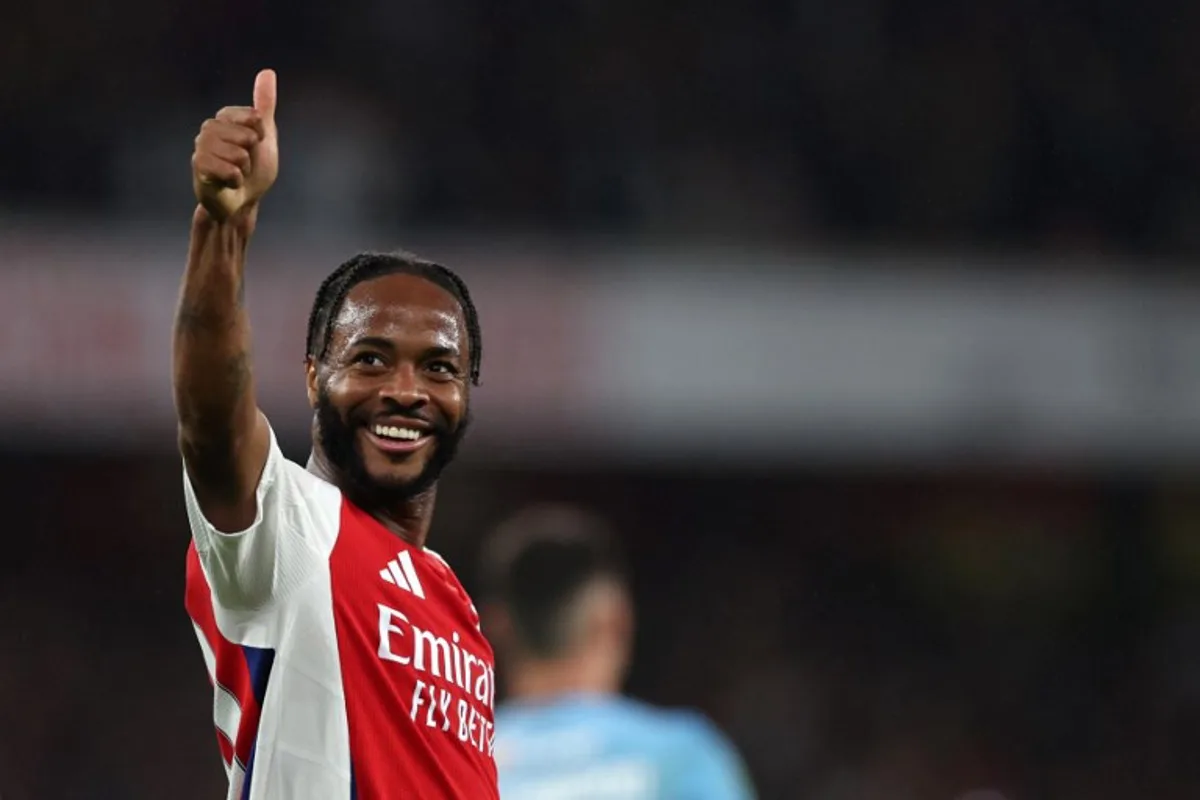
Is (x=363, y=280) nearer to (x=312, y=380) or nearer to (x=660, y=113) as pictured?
(x=312, y=380)

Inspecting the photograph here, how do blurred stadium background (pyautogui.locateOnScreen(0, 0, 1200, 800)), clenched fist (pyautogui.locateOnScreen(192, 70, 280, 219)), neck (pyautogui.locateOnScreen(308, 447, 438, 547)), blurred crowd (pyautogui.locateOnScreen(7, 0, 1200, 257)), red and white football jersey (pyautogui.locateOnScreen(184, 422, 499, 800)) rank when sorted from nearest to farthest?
1. clenched fist (pyautogui.locateOnScreen(192, 70, 280, 219))
2. red and white football jersey (pyautogui.locateOnScreen(184, 422, 499, 800))
3. neck (pyautogui.locateOnScreen(308, 447, 438, 547))
4. blurred stadium background (pyautogui.locateOnScreen(0, 0, 1200, 800))
5. blurred crowd (pyautogui.locateOnScreen(7, 0, 1200, 257))

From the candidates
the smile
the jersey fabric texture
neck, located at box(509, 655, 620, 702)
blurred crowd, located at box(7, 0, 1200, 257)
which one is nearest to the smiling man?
the smile

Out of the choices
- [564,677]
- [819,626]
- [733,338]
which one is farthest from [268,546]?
[819,626]

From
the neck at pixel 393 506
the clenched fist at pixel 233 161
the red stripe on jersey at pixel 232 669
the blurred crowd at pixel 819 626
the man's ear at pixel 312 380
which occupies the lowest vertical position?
Answer: the red stripe on jersey at pixel 232 669

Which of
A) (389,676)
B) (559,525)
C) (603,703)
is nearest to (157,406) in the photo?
(559,525)

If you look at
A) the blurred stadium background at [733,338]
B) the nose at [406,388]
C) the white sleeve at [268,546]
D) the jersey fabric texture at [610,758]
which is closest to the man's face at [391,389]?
the nose at [406,388]

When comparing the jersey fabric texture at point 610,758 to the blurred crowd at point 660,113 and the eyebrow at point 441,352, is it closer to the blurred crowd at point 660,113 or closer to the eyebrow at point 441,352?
the eyebrow at point 441,352

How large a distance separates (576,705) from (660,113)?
332 inches

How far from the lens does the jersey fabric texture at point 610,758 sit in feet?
11.9

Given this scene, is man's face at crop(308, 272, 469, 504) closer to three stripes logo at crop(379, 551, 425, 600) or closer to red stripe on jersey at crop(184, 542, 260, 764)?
three stripes logo at crop(379, 551, 425, 600)

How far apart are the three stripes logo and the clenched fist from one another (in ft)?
1.72

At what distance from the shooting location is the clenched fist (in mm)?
2396

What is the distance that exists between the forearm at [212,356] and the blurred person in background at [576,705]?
139 centimetres

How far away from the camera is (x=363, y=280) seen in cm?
277
